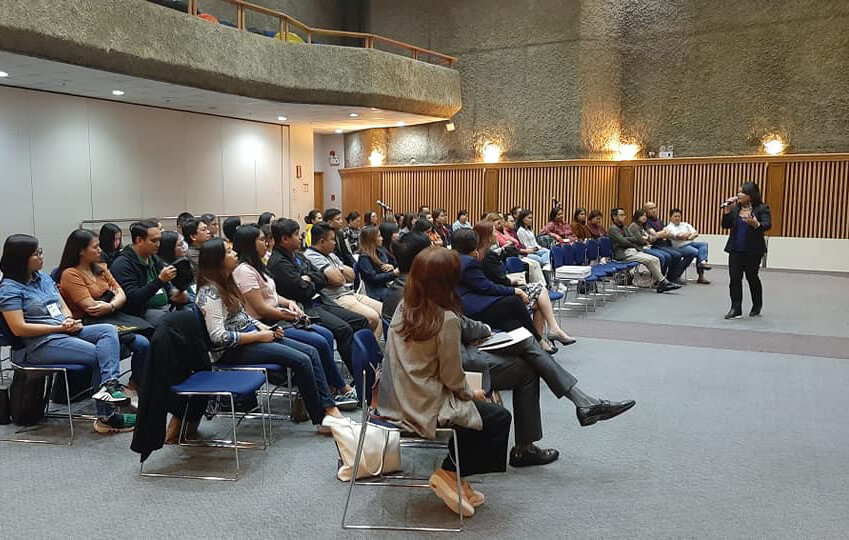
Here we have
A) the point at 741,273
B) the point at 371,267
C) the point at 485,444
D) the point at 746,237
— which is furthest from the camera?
the point at 741,273

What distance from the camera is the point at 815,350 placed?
679 centimetres

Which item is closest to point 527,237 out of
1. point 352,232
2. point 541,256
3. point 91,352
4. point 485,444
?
point 541,256

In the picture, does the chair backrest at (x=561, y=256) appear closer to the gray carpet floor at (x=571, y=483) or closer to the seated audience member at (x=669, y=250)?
the seated audience member at (x=669, y=250)

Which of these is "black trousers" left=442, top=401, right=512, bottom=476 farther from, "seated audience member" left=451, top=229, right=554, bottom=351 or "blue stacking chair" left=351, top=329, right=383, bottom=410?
"seated audience member" left=451, top=229, right=554, bottom=351

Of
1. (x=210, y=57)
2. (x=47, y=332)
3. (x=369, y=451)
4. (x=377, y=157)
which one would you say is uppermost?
(x=210, y=57)

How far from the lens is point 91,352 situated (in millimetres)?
4340

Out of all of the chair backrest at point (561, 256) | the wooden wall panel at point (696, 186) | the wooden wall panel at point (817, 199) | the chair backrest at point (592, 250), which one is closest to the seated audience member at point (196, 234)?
the chair backrest at point (561, 256)

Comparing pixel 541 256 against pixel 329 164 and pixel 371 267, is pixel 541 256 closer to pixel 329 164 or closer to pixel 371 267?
pixel 371 267

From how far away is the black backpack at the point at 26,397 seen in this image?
14.8ft

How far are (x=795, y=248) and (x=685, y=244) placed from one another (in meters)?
3.86

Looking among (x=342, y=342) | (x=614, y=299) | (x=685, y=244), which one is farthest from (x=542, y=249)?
(x=342, y=342)

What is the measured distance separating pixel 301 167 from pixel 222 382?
13.4 metres

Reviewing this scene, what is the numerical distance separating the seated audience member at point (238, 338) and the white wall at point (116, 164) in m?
8.13

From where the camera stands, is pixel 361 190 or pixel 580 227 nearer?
pixel 580 227
